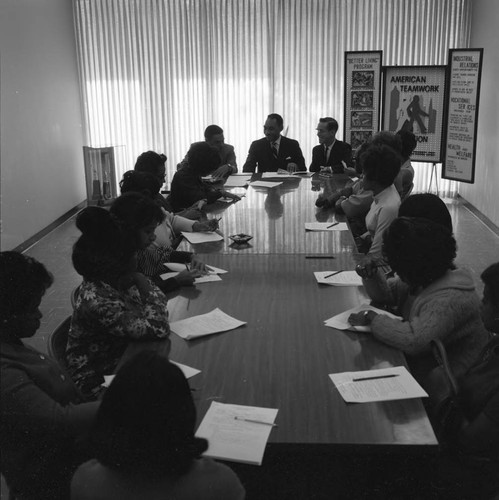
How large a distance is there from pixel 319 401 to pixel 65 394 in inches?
30.3

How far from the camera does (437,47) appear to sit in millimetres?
9281

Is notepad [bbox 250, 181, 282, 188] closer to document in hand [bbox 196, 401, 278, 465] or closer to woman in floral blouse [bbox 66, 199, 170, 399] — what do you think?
woman in floral blouse [bbox 66, 199, 170, 399]

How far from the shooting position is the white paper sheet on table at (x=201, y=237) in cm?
393

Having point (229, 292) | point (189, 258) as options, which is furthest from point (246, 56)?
point (229, 292)

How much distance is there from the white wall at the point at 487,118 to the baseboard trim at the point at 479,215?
0.05 metres

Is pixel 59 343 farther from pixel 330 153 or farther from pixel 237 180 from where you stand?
pixel 330 153

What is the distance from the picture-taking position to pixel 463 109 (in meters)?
7.76

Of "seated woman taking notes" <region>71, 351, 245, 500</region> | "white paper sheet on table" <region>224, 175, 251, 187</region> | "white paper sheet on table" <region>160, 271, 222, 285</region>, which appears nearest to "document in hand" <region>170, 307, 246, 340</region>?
"white paper sheet on table" <region>160, 271, 222, 285</region>

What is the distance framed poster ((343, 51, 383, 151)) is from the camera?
8273mm

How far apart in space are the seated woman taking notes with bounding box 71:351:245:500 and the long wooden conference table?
440mm

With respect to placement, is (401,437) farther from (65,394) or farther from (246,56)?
(246,56)

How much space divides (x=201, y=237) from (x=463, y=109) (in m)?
5.03

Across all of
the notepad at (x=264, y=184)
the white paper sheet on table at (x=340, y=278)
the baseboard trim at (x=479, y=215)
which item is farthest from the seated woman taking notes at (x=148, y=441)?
the baseboard trim at (x=479, y=215)

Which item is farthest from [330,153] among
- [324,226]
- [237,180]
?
[324,226]
